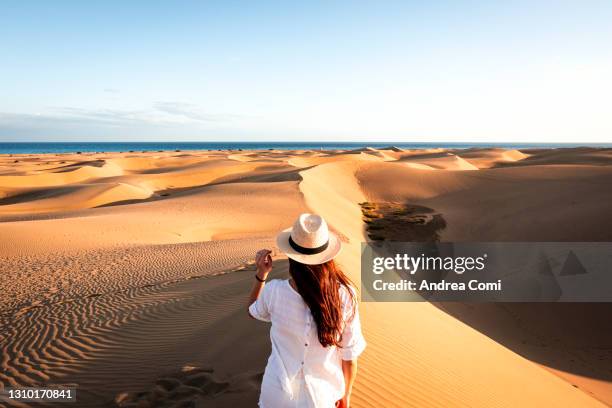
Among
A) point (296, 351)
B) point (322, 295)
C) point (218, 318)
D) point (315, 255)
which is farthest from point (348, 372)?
point (218, 318)

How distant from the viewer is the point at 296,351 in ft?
7.57

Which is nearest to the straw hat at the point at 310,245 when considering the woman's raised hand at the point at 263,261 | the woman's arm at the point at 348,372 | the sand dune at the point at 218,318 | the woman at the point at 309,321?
the woman at the point at 309,321

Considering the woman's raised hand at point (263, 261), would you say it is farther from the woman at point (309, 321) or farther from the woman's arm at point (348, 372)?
the woman's arm at point (348, 372)

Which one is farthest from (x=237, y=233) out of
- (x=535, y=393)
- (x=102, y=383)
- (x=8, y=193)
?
(x=8, y=193)

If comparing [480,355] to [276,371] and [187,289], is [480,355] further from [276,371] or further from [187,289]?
[187,289]

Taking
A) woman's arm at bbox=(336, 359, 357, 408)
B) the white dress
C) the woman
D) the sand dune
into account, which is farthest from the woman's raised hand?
the sand dune

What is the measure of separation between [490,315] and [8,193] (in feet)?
106

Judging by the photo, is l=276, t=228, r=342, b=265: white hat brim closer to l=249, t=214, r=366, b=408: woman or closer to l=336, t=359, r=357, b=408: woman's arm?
l=249, t=214, r=366, b=408: woman

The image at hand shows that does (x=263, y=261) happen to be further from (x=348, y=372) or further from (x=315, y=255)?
(x=348, y=372)

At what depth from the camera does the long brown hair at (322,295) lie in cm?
217

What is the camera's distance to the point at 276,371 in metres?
2.33

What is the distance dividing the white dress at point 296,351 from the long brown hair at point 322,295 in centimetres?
6

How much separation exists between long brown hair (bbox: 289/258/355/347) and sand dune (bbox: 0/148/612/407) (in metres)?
2.13

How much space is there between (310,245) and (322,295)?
0.91 feet
